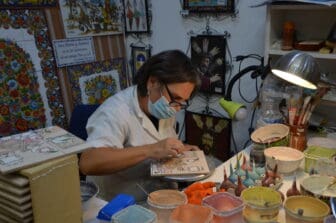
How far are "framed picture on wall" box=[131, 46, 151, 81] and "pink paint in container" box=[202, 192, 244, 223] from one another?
1.64m

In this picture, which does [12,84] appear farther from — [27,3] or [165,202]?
[165,202]

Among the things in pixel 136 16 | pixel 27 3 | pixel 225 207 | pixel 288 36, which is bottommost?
pixel 225 207

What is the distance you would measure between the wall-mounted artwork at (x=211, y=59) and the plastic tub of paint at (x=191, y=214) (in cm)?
127

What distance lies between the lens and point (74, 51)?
7.60ft

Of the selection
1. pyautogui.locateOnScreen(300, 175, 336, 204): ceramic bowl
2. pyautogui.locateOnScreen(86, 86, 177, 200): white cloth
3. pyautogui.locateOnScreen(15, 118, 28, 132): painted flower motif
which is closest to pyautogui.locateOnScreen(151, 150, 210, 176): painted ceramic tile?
pyautogui.locateOnScreen(86, 86, 177, 200): white cloth

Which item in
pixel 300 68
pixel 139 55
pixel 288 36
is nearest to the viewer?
pixel 300 68

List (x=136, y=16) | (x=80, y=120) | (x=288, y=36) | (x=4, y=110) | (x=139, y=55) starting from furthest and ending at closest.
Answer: (x=139, y=55), (x=136, y=16), (x=4, y=110), (x=80, y=120), (x=288, y=36)

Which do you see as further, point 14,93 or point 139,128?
point 14,93

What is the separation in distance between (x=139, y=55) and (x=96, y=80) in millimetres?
386

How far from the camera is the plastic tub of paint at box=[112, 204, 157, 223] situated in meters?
0.84

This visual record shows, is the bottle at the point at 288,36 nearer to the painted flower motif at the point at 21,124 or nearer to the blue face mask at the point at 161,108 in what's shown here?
the blue face mask at the point at 161,108

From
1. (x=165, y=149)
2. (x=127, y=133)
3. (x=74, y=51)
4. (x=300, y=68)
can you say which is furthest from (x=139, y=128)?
(x=74, y=51)

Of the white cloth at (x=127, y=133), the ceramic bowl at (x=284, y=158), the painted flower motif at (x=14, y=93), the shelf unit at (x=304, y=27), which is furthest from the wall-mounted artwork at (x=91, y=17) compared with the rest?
the ceramic bowl at (x=284, y=158)

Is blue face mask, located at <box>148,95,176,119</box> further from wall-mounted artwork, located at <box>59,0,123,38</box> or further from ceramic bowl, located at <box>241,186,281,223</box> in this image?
wall-mounted artwork, located at <box>59,0,123,38</box>
